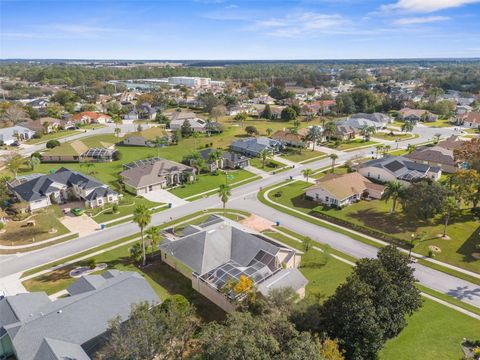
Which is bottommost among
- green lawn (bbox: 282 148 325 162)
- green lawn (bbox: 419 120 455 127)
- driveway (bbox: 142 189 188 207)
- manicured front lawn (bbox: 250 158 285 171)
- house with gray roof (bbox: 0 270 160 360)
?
driveway (bbox: 142 189 188 207)

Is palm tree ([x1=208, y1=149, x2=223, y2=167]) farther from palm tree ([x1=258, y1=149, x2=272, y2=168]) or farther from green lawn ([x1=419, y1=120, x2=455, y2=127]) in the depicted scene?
green lawn ([x1=419, y1=120, x2=455, y2=127])

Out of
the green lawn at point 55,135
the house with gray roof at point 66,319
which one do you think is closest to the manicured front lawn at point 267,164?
the house with gray roof at point 66,319

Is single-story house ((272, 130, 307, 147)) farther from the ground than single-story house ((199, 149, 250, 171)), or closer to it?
farther from the ground

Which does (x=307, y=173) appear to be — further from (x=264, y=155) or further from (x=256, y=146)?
(x=256, y=146)

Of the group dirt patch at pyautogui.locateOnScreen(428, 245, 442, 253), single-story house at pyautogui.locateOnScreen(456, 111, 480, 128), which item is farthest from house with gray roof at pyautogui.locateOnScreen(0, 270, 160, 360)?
single-story house at pyautogui.locateOnScreen(456, 111, 480, 128)

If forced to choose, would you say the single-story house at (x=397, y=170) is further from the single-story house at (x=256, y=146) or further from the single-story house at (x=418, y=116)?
the single-story house at (x=418, y=116)

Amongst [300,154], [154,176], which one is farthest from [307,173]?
[154,176]
